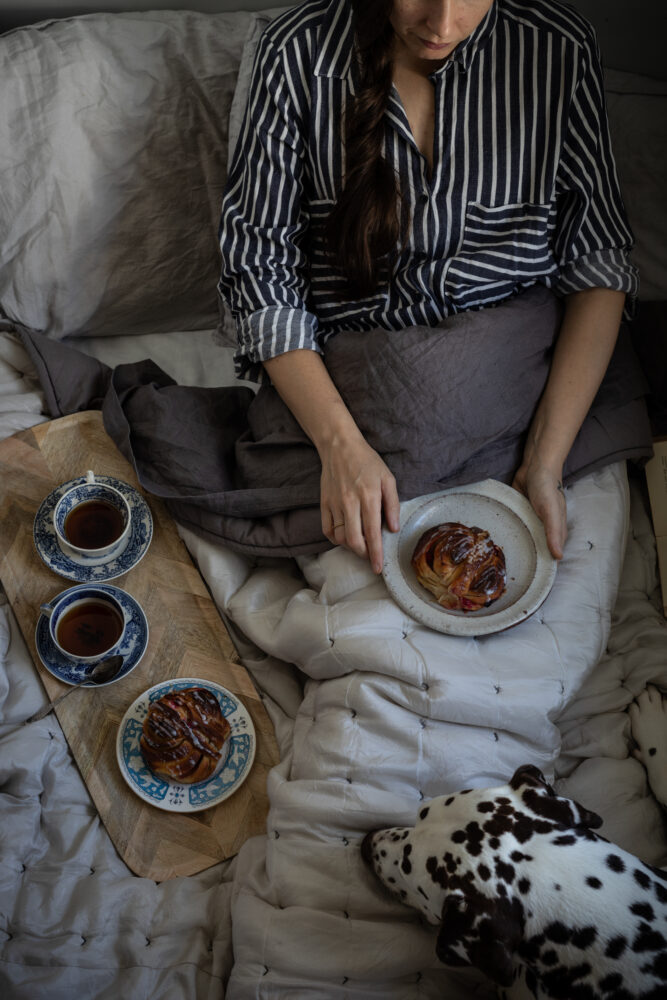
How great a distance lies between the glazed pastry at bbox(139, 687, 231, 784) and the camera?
1147 mm

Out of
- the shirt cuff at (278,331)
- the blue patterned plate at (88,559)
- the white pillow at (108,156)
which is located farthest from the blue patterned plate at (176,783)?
the white pillow at (108,156)

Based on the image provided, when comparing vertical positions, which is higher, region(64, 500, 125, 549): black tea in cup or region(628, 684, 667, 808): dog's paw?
region(64, 500, 125, 549): black tea in cup

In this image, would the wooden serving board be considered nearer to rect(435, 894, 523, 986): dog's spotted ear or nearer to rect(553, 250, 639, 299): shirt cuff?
rect(435, 894, 523, 986): dog's spotted ear

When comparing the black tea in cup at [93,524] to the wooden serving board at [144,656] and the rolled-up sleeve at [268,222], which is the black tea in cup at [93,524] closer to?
the wooden serving board at [144,656]

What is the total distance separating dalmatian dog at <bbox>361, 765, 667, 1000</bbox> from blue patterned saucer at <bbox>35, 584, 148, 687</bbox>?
569 mm

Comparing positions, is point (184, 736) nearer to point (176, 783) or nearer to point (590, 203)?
point (176, 783)

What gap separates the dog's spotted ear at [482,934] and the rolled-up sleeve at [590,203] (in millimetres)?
1000

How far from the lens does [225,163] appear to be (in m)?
1.67

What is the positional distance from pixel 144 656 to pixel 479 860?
65 cm

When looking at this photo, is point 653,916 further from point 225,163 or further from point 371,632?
point 225,163

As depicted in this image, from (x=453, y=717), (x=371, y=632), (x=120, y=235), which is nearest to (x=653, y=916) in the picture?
(x=453, y=717)

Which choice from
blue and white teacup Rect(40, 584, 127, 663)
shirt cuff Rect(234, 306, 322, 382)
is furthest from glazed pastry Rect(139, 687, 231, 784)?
shirt cuff Rect(234, 306, 322, 382)

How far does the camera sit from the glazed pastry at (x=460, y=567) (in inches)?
47.2

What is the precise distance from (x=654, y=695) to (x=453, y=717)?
394 mm
